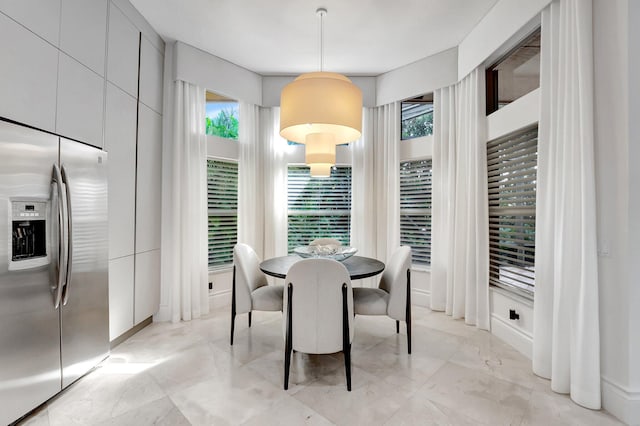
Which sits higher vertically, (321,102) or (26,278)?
(321,102)

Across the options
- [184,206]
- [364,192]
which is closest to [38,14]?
[184,206]

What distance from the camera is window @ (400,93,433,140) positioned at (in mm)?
4137

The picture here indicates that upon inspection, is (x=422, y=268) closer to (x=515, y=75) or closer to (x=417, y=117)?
(x=417, y=117)

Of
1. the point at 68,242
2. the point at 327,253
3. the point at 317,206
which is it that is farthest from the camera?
the point at 317,206

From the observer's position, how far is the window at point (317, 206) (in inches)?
181

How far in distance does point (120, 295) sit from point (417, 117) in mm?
4032

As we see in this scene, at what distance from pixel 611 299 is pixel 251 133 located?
399 centimetres

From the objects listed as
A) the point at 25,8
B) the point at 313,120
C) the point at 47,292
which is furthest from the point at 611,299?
the point at 25,8

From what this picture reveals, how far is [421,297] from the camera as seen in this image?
415cm

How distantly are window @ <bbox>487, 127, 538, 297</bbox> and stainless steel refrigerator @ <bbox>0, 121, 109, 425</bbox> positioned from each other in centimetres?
349

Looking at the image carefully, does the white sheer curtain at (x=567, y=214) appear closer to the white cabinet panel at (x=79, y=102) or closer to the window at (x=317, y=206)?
the window at (x=317, y=206)

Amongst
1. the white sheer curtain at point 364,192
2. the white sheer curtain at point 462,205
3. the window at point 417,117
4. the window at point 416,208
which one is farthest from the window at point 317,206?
the white sheer curtain at point 462,205

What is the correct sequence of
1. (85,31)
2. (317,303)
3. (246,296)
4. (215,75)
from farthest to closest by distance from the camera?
(215,75) < (246,296) < (85,31) < (317,303)

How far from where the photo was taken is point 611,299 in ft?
6.22
